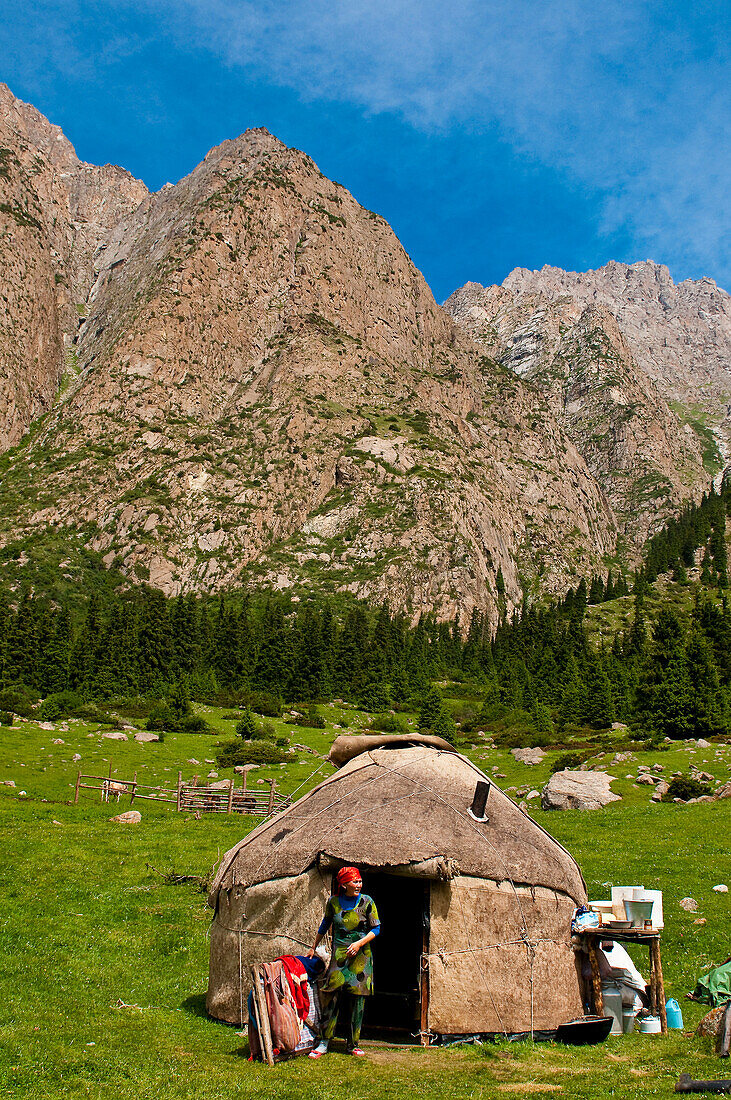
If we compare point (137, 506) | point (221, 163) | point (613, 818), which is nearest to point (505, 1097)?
point (613, 818)

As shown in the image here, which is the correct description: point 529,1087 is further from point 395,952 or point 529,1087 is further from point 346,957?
point 395,952

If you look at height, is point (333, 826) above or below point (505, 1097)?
above

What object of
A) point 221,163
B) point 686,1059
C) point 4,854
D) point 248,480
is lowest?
point 4,854

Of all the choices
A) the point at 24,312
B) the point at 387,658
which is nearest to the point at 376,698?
the point at 387,658

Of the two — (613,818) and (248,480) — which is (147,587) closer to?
(248,480)

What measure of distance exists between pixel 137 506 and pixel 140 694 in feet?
206

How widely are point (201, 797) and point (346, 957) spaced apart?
3010 centimetres

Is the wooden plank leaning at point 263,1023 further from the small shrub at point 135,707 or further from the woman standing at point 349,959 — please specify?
the small shrub at point 135,707

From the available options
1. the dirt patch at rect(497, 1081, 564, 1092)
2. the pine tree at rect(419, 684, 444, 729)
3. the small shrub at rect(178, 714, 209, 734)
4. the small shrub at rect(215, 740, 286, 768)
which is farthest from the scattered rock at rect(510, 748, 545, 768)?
the dirt patch at rect(497, 1081, 564, 1092)

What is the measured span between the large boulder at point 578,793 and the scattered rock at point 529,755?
14212mm

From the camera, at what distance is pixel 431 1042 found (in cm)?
1158

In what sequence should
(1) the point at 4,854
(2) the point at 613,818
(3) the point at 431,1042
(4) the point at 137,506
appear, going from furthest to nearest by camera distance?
1. (4) the point at 137,506
2. (2) the point at 613,818
3. (1) the point at 4,854
4. (3) the point at 431,1042

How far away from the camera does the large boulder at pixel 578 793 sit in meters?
36.8

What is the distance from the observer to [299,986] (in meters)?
10.7
